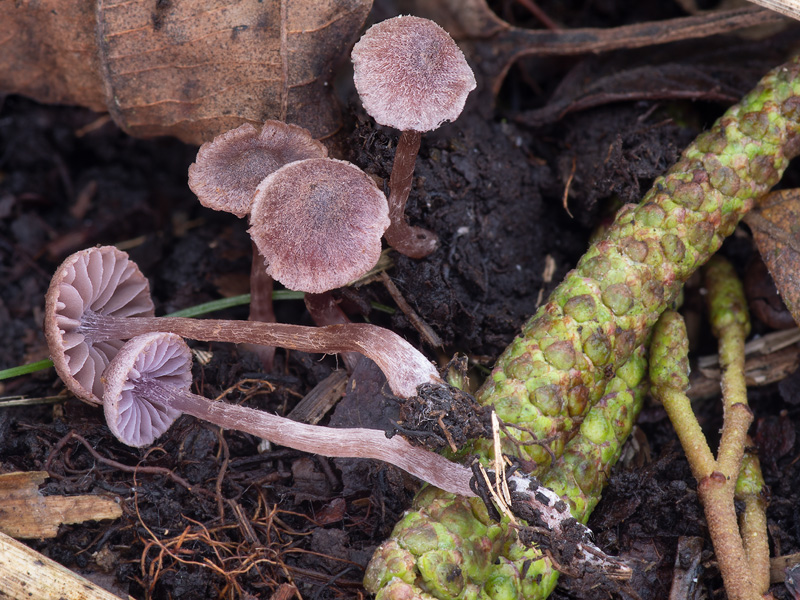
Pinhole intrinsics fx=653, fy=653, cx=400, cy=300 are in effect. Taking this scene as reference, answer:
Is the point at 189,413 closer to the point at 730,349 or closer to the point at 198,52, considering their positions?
the point at 198,52

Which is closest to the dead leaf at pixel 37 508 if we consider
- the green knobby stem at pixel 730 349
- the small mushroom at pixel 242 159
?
the small mushroom at pixel 242 159

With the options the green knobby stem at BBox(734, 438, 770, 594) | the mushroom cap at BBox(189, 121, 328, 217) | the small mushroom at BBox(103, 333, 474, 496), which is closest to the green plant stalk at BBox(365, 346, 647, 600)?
the small mushroom at BBox(103, 333, 474, 496)

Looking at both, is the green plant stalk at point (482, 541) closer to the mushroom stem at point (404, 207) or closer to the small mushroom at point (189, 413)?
the small mushroom at point (189, 413)

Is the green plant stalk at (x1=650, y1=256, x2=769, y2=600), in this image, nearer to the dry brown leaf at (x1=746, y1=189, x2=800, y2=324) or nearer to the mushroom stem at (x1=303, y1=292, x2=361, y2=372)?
the dry brown leaf at (x1=746, y1=189, x2=800, y2=324)

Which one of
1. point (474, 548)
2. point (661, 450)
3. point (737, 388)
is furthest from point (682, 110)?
point (474, 548)

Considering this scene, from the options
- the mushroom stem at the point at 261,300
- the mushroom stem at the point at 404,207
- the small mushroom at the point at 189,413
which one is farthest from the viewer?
the mushroom stem at the point at 261,300

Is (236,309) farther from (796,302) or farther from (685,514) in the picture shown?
(796,302)
